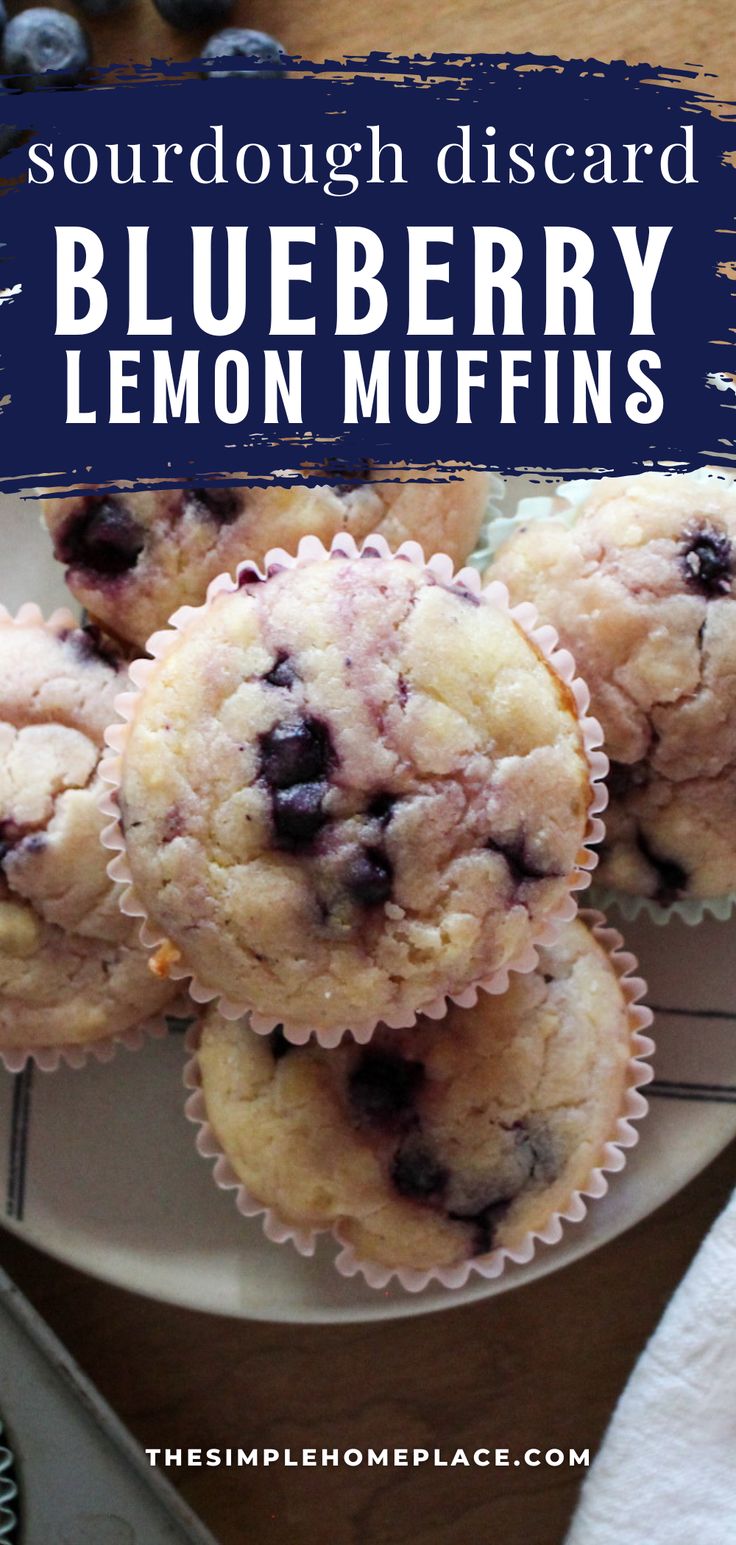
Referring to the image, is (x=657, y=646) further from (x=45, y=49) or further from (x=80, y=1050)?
(x=45, y=49)

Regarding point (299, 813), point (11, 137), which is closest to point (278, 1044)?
point (299, 813)

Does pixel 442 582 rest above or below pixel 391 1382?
above

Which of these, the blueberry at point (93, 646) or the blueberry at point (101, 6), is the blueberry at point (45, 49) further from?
the blueberry at point (93, 646)

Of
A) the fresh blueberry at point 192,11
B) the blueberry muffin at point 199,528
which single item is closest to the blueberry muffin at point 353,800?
the blueberry muffin at point 199,528

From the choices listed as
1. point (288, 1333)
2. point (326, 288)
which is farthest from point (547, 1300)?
point (326, 288)

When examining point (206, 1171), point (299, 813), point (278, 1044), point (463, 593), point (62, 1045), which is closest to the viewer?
point (299, 813)

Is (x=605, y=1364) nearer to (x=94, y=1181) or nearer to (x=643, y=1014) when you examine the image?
(x=643, y=1014)
